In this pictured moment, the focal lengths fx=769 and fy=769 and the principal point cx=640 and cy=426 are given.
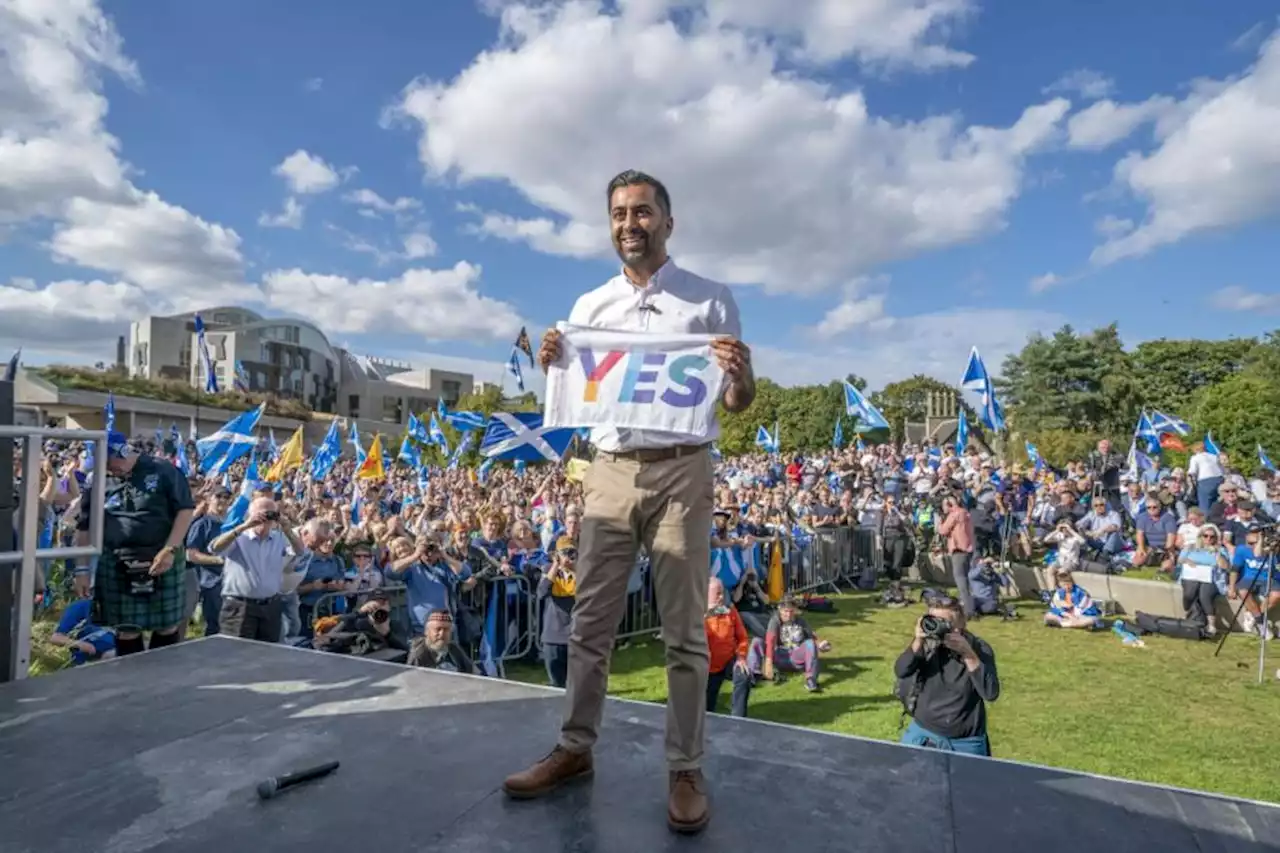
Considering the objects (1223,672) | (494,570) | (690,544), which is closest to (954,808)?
(690,544)

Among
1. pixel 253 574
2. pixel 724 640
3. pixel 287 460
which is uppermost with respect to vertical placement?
pixel 287 460

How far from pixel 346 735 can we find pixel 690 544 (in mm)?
1794

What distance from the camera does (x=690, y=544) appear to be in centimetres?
274

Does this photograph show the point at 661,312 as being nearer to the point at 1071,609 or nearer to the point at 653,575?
the point at 653,575

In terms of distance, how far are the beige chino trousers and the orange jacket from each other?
471 cm

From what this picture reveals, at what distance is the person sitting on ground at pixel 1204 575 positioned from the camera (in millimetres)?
11547

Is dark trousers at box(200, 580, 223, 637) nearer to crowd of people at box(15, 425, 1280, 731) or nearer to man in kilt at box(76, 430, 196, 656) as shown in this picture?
crowd of people at box(15, 425, 1280, 731)

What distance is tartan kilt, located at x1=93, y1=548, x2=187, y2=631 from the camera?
545 cm

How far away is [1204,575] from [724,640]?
8.71 m

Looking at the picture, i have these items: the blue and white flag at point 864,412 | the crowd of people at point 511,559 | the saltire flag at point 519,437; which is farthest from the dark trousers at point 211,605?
the blue and white flag at point 864,412

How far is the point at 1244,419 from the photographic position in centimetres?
3127

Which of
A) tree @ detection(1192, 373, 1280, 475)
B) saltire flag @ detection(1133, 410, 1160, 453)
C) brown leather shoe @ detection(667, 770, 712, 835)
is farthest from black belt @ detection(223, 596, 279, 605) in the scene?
tree @ detection(1192, 373, 1280, 475)

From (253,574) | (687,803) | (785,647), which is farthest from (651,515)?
(785,647)

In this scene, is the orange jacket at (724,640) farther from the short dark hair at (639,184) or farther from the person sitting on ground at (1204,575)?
the person sitting on ground at (1204,575)
